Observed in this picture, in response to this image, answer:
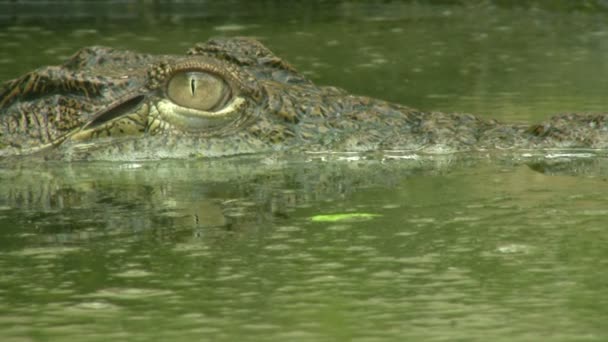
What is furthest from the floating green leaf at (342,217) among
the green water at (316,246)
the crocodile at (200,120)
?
the crocodile at (200,120)

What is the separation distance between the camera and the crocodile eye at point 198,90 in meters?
5.54

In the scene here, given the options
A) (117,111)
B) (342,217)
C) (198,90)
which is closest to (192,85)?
(198,90)

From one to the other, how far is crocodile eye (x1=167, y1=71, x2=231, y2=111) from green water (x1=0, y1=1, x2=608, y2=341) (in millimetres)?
247

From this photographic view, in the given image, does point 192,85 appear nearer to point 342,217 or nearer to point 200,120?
point 200,120

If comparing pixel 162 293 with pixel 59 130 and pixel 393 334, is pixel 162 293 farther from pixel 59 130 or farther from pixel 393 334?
pixel 59 130

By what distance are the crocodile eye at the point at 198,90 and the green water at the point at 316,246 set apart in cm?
25

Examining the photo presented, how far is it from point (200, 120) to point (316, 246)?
165 cm

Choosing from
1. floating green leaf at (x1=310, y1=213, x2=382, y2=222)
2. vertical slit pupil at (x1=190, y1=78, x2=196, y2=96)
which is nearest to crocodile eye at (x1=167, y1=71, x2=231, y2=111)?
vertical slit pupil at (x1=190, y1=78, x2=196, y2=96)

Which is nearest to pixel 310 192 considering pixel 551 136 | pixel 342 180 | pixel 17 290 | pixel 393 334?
pixel 342 180

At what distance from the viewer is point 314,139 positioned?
552cm

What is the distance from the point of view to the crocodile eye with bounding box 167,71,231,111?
554 centimetres

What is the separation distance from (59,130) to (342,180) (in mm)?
1219

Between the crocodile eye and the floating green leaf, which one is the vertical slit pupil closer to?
the crocodile eye

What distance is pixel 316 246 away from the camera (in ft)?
13.2
